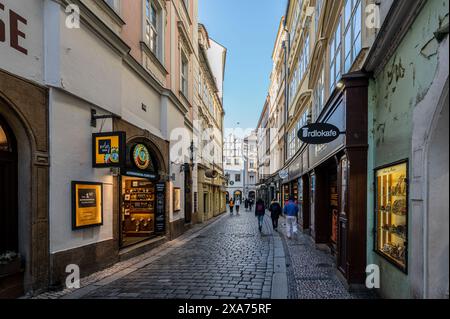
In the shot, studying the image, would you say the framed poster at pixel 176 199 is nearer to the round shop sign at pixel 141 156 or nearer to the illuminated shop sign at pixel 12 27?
the round shop sign at pixel 141 156

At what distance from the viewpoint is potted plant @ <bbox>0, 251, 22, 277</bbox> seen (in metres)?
4.96

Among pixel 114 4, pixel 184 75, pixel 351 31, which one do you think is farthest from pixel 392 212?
pixel 184 75

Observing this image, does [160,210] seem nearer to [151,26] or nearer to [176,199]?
[176,199]

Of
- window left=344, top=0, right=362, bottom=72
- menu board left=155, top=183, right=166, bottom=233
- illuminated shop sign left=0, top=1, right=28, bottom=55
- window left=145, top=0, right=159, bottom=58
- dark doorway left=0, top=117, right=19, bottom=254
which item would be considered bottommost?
menu board left=155, top=183, right=166, bottom=233

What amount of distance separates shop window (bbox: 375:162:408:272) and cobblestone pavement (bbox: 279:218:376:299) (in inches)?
43.6

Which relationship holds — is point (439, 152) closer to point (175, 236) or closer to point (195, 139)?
point (175, 236)

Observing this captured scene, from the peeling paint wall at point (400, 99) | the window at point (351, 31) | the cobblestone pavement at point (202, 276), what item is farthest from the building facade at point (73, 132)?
the window at point (351, 31)

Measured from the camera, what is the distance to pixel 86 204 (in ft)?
22.9

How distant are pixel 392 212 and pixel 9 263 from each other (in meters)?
6.08

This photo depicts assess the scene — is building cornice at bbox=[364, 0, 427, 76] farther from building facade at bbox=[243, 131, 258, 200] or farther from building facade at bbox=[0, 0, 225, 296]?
building facade at bbox=[243, 131, 258, 200]

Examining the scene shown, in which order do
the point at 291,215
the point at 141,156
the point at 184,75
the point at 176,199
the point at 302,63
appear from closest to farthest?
1. the point at 141,156
2. the point at 291,215
3. the point at 176,199
4. the point at 302,63
5. the point at 184,75

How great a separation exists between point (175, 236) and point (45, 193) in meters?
8.05

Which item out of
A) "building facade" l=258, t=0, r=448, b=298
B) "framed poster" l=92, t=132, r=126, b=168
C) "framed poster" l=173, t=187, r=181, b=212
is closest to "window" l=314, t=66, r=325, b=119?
"building facade" l=258, t=0, r=448, b=298
